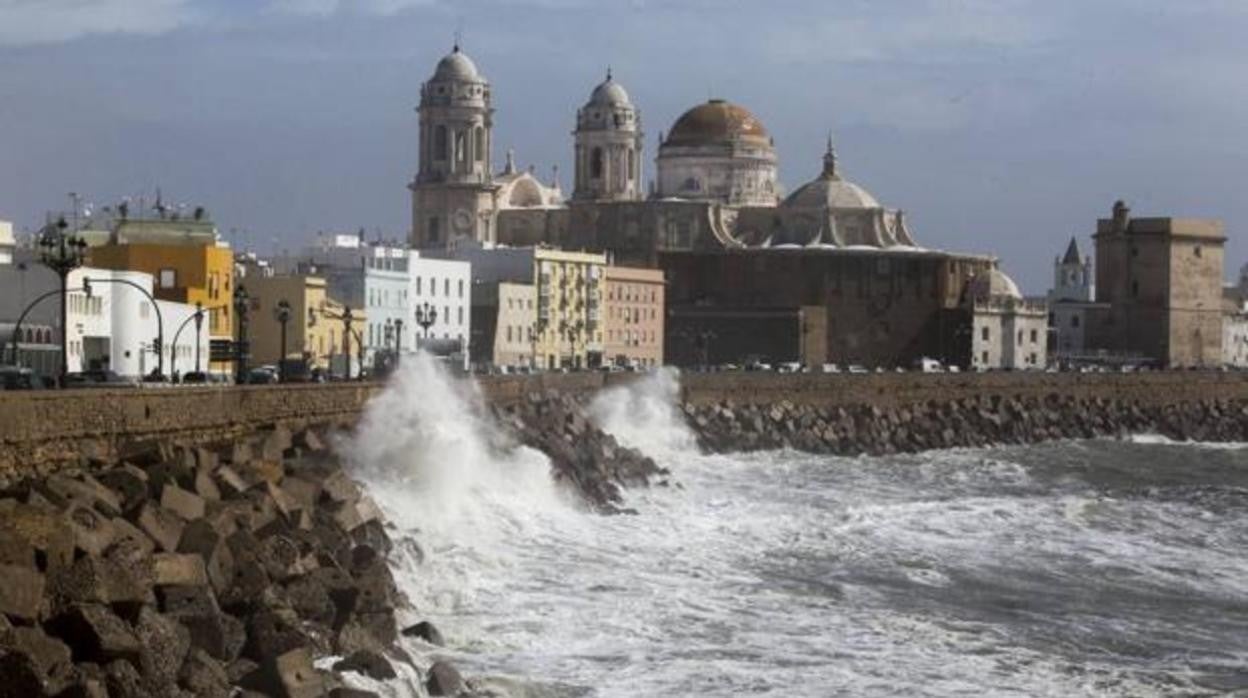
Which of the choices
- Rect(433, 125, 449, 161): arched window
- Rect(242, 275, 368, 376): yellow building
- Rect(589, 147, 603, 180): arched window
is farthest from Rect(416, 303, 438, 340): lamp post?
Rect(589, 147, 603, 180): arched window

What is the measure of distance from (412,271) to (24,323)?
33636 millimetres

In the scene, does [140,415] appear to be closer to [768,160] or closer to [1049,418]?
[1049,418]

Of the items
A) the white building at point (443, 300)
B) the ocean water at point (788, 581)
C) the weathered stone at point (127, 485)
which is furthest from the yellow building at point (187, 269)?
the weathered stone at point (127, 485)

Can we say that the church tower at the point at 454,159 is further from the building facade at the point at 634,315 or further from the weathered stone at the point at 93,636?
the weathered stone at the point at 93,636

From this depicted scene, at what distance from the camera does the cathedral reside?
3612 inches

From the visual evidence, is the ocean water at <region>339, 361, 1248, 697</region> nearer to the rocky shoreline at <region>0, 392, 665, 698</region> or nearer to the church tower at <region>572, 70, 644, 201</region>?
the rocky shoreline at <region>0, 392, 665, 698</region>

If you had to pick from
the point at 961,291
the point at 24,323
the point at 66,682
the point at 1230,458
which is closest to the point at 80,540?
the point at 66,682

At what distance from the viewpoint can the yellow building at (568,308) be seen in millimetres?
83750

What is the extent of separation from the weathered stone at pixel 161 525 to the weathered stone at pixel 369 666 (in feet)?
4.98

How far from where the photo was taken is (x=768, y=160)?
103875 mm

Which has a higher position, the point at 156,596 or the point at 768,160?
the point at 768,160

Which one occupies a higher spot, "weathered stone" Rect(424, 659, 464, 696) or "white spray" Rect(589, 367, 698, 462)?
"white spray" Rect(589, 367, 698, 462)

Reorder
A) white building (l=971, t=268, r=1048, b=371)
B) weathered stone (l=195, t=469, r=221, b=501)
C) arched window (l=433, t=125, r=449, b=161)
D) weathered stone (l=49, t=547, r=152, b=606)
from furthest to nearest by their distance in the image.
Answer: white building (l=971, t=268, r=1048, b=371) → arched window (l=433, t=125, r=449, b=161) → weathered stone (l=195, t=469, r=221, b=501) → weathered stone (l=49, t=547, r=152, b=606)

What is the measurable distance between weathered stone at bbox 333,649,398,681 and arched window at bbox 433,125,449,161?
78.8 metres
